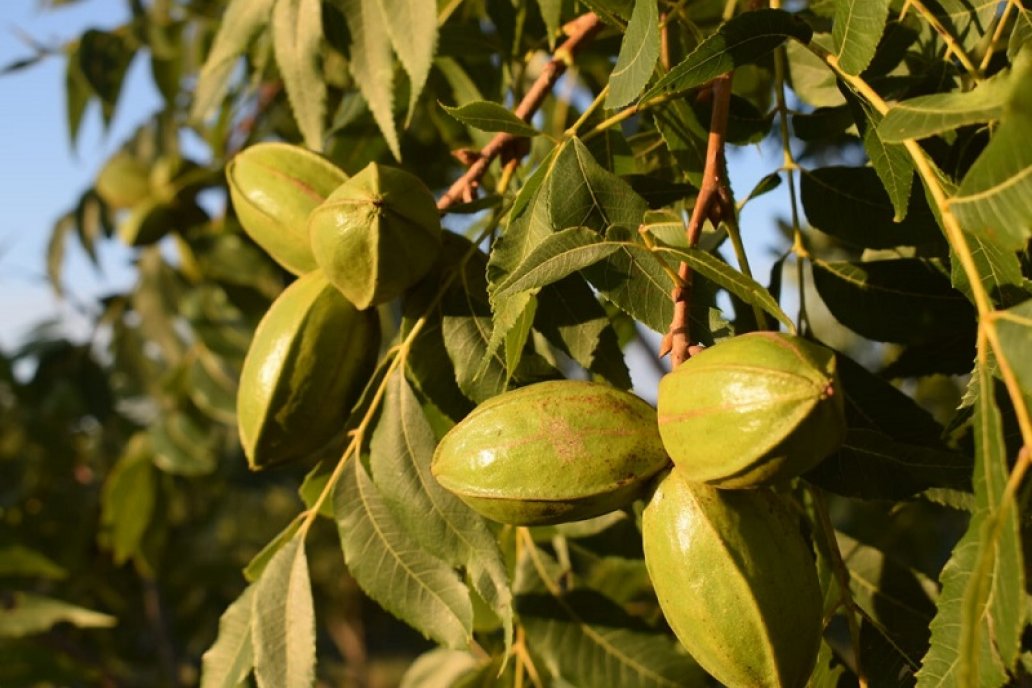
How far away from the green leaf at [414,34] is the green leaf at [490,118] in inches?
11.4

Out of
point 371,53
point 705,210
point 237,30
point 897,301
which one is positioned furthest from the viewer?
point 237,30

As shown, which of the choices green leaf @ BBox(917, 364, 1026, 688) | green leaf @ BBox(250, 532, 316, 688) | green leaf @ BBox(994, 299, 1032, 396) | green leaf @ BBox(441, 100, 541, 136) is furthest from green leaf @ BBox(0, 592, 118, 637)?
green leaf @ BBox(994, 299, 1032, 396)

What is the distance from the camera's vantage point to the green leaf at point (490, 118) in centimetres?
143

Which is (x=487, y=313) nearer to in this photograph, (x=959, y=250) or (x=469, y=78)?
(x=959, y=250)

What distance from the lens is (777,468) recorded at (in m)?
1.11

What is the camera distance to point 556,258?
1.26 metres

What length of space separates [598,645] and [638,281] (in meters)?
0.89

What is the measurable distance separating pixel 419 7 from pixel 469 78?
45cm

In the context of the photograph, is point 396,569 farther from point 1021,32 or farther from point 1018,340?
point 1021,32

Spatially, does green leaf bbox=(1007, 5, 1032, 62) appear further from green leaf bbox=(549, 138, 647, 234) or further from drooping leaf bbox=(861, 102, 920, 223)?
green leaf bbox=(549, 138, 647, 234)

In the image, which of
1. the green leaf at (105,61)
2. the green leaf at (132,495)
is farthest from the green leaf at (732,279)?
the green leaf at (132,495)

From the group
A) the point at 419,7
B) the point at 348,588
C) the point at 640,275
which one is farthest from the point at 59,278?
the point at 348,588

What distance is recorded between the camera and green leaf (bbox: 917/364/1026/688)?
0.86 metres

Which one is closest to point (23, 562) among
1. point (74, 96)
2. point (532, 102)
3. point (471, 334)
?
point (74, 96)
